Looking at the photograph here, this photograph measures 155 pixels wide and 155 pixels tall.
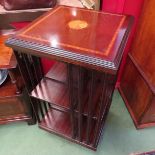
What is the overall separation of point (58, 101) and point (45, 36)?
14.6 inches

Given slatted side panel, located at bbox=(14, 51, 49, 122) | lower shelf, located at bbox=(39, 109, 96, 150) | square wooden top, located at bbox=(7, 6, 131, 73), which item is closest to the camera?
square wooden top, located at bbox=(7, 6, 131, 73)

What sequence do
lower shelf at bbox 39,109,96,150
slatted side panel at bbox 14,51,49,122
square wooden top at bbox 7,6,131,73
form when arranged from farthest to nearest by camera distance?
lower shelf at bbox 39,109,96,150
slatted side panel at bbox 14,51,49,122
square wooden top at bbox 7,6,131,73

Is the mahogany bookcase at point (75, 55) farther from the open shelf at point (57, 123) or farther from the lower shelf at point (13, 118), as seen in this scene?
the lower shelf at point (13, 118)

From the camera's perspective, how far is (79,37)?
732 mm

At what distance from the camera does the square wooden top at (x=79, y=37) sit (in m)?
0.63

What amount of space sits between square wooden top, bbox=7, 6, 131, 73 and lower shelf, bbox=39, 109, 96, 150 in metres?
0.65

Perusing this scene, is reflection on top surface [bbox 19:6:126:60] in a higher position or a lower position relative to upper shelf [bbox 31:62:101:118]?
higher

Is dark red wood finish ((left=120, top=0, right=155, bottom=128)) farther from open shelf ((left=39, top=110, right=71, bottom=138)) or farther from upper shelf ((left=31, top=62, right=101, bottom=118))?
open shelf ((left=39, top=110, right=71, bottom=138))

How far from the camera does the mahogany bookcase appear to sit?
2.12ft

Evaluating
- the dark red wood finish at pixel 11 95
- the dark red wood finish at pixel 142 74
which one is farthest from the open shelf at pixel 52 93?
the dark red wood finish at pixel 142 74

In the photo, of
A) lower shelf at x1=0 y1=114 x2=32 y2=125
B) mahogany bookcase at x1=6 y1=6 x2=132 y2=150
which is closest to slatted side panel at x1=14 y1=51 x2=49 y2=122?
mahogany bookcase at x1=6 y1=6 x2=132 y2=150

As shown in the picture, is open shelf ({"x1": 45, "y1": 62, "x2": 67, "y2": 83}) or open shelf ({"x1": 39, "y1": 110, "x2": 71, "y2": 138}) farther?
open shelf ({"x1": 39, "y1": 110, "x2": 71, "y2": 138})

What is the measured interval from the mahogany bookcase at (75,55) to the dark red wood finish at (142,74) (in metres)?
0.23

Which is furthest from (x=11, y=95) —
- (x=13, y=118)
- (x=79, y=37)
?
(x=79, y=37)
